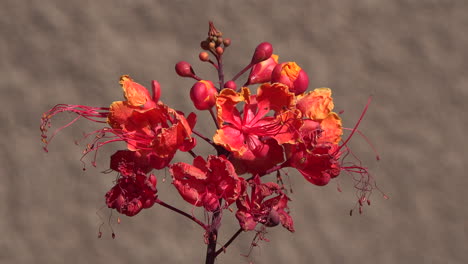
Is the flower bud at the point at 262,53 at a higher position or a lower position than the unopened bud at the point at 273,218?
higher

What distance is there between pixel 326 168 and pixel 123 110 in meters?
0.45

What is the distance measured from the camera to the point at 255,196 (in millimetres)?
1658

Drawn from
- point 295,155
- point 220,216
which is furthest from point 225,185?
point 295,155

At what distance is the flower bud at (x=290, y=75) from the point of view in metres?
1.66

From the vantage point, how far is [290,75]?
5.45 ft

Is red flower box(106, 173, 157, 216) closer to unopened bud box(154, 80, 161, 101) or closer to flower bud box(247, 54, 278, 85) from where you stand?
unopened bud box(154, 80, 161, 101)

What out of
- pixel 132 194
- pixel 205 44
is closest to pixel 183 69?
pixel 205 44

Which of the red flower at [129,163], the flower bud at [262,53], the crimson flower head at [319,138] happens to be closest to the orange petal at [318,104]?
the crimson flower head at [319,138]

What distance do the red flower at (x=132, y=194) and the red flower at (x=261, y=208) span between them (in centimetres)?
19

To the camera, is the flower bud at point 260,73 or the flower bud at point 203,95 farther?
the flower bud at point 260,73

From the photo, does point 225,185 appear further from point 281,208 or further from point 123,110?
point 123,110

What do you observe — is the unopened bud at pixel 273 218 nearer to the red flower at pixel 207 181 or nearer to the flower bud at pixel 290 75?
the red flower at pixel 207 181

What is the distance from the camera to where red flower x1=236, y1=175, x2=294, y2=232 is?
164cm

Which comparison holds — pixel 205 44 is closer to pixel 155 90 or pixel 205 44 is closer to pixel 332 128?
pixel 155 90
